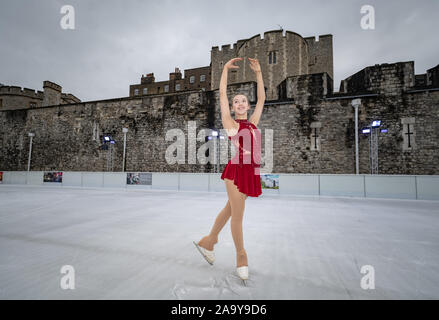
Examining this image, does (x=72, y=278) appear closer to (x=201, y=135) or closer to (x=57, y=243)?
(x=57, y=243)

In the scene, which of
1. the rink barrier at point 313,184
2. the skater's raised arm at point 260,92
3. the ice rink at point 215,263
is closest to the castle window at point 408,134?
the rink barrier at point 313,184

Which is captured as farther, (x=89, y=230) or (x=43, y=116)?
(x=43, y=116)

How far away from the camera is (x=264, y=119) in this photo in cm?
1266

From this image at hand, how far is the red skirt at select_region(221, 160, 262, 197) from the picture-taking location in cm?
157

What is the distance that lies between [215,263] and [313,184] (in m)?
7.03

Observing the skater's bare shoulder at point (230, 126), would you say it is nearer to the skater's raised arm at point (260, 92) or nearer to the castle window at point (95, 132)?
the skater's raised arm at point (260, 92)

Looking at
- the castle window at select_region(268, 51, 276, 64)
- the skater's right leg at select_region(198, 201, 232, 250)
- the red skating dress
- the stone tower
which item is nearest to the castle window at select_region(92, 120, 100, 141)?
the stone tower

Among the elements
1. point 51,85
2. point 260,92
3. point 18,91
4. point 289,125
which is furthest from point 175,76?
point 260,92

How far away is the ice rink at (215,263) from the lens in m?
1.38

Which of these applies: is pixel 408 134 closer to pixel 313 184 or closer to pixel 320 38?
pixel 313 184

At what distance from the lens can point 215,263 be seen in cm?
183

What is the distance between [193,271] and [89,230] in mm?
2036

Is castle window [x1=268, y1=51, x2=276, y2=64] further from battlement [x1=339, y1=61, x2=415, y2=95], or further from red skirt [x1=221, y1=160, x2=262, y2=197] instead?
red skirt [x1=221, y1=160, x2=262, y2=197]
